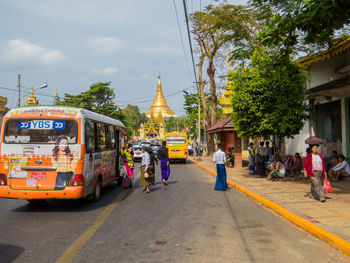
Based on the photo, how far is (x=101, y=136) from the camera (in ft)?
31.7

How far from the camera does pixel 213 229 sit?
236 inches

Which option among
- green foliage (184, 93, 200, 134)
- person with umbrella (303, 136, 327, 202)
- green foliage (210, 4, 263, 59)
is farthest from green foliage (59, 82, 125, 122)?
person with umbrella (303, 136, 327, 202)

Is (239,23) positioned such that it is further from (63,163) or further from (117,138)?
(63,163)

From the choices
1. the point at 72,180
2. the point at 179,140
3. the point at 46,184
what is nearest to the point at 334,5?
the point at 72,180

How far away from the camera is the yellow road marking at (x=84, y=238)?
14.5 ft

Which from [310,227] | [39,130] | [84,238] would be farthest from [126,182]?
[310,227]

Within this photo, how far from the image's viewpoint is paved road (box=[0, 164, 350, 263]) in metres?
4.55

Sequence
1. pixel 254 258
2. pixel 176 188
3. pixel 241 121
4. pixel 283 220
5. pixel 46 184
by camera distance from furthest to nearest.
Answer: pixel 241 121, pixel 176 188, pixel 46 184, pixel 283 220, pixel 254 258

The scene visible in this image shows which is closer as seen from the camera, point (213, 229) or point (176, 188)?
point (213, 229)

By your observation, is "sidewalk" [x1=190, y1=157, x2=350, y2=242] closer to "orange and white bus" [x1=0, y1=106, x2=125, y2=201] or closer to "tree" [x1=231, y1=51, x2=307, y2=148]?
"tree" [x1=231, y1=51, x2=307, y2=148]

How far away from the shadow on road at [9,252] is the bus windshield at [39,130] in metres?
3.18

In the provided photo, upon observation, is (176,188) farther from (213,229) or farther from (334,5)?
(334,5)

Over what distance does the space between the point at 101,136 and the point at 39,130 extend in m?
2.23

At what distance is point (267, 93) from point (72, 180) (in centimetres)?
838
